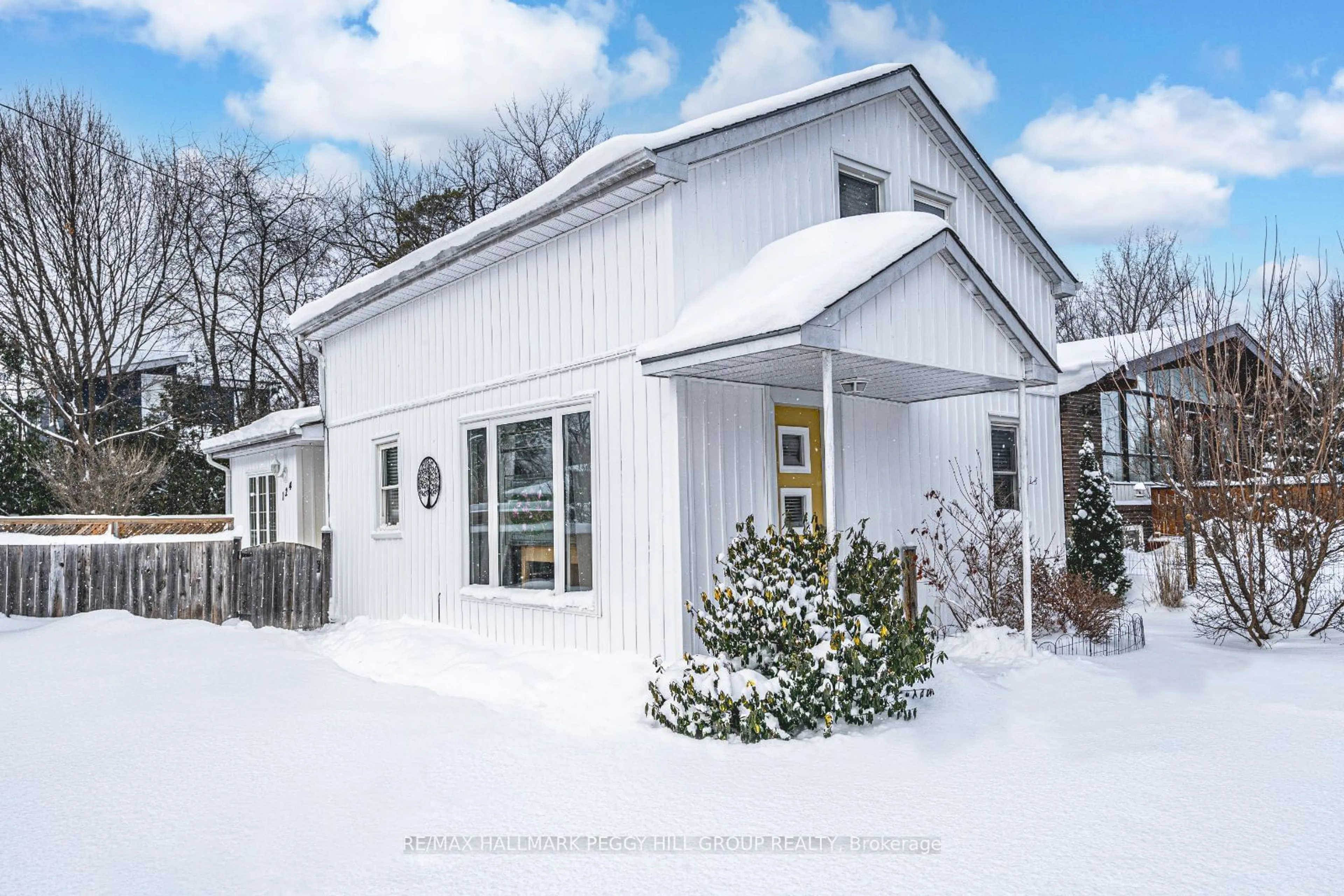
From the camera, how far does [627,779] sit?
16.0ft

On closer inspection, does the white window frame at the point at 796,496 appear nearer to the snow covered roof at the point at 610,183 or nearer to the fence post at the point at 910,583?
the fence post at the point at 910,583

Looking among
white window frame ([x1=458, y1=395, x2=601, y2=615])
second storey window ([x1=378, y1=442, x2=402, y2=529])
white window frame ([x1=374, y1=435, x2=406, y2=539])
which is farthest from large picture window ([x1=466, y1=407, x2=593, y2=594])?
second storey window ([x1=378, y1=442, x2=402, y2=529])

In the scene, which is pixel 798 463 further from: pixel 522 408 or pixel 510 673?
pixel 510 673

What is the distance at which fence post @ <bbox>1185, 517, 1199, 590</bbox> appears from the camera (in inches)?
383

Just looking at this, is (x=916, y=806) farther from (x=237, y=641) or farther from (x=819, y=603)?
(x=237, y=641)

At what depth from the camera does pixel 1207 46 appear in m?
13.9

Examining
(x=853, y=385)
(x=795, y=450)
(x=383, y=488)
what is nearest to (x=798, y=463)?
(x=795, y=450)

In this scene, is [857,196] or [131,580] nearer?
[857,196]

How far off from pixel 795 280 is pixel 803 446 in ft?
6.37

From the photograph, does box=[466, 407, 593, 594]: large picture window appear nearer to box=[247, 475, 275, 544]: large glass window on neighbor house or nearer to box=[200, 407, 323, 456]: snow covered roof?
box=[200, 407, 323, 456]: snow covered roof

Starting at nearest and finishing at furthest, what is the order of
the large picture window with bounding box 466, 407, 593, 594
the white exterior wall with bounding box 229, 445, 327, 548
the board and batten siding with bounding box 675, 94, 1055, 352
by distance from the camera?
A: the board and batten siding with bounding box 675, 94, 1055, 352 < the large picture window with bounding box 466, 407, 593, 594 < the white exterior wall with bounding box 229, 445, 327, 548

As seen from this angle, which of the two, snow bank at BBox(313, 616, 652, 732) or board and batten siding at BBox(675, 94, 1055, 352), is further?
board and batten siding at BBox(675, 94, 1055, 352)

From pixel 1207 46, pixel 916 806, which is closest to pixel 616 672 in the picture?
pixel 916 806

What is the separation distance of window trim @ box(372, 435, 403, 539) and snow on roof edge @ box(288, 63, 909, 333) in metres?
1.68
